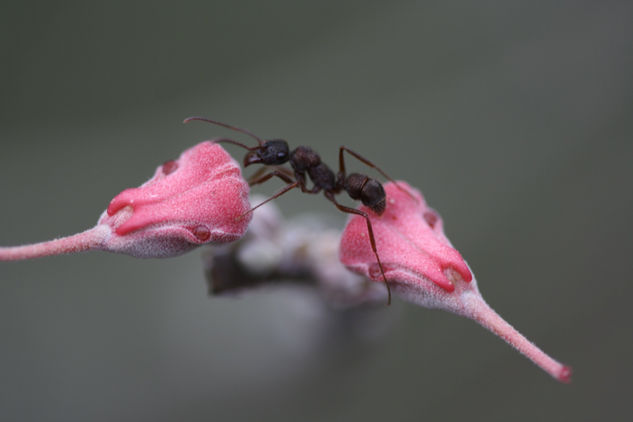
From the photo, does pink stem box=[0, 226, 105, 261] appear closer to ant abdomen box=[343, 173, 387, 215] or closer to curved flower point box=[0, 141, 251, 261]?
curved flower point box=[0, 141, 251, 261]

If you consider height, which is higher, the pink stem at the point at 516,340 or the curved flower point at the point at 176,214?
the curved flower point at the point at 176,214

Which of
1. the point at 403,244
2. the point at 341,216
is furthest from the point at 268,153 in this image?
the point at 341,216

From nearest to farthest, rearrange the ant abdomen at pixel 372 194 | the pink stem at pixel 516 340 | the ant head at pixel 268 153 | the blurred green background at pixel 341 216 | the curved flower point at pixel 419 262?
the pink stem at pixel 516 340 → the curved flower point at pixel 419 262 → the ant abdomen at pixel 372 194 → the ant head at pixel 268 153 → the blurred green background at pixel 341 216

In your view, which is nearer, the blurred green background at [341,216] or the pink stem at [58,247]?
the pink stem at [58,247]

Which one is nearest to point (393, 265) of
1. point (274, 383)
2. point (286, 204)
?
point (274, 383)

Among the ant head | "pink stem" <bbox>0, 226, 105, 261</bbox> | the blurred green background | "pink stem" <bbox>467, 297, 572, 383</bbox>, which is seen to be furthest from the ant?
the blurred green background

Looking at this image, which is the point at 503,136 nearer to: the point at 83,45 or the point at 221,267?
the point at 221,267

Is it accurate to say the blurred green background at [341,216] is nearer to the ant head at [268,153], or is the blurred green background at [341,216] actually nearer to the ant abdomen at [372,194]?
the ant head at [268,153]

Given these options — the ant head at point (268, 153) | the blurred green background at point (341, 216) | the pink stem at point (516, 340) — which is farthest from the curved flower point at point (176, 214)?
the blurred green background at point (341, 216)

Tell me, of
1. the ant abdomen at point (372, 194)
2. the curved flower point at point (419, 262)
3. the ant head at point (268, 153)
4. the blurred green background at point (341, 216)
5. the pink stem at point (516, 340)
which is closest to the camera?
the pink stem at point (516, 340)
